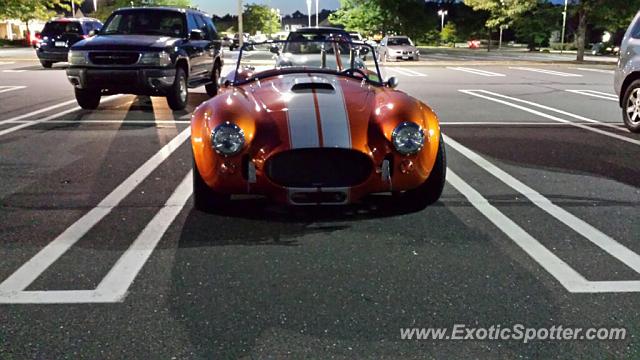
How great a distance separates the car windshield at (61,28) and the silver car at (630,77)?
1856 cm

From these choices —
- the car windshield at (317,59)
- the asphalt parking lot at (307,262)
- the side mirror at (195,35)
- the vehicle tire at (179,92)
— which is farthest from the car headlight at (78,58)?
the car windshield at (317,59)

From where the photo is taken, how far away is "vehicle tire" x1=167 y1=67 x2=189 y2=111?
1072 cm

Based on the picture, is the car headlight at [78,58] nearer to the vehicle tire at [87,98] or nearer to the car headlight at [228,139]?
the vehicle tire at [87,98]

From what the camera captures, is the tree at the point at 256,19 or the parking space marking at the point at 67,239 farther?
the tree at the point at 256,19

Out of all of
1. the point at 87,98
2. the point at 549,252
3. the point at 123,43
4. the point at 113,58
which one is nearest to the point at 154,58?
the point at 123,43

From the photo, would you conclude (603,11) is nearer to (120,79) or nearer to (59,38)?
(59,38)

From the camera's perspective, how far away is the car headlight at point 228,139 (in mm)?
4207

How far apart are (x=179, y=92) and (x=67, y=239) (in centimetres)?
714

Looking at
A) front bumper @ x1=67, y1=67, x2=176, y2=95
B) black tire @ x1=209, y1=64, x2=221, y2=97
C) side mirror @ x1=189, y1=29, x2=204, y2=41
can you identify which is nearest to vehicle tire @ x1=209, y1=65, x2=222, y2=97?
black tire @ x1=209, y1=64, x2=221, y2=97

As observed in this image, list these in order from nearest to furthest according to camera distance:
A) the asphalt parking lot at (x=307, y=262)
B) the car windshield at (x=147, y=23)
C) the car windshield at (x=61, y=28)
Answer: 1. the asphalt parking lot at (x=307, y=262)
2. the car windshield at (x=147, y=23)
3. the car windshield at (x=61, y=28)

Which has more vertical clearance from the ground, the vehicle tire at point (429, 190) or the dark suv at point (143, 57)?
the dark suv at point (143, 57)

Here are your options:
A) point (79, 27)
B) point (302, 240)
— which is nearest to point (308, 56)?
point (302, 240)

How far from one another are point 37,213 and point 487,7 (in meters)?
34.3

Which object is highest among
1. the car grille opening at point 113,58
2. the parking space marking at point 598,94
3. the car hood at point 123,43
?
the car hood at point 123,43
